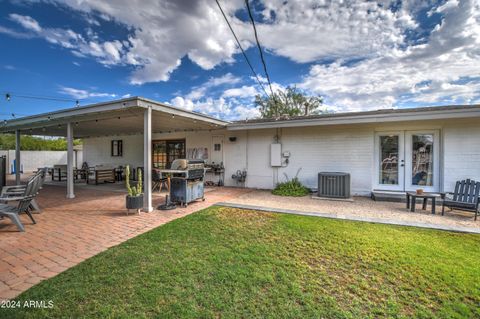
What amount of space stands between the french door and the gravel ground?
3.49ft

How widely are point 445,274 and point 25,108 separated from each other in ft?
66.0

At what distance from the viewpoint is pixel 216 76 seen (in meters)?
11.2

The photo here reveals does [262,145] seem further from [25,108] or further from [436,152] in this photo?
[25,108]

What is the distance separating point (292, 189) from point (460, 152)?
4864mm

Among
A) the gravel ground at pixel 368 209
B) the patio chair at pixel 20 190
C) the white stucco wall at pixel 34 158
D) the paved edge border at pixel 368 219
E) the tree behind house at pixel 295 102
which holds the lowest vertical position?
the gravel ground at pixel 368 209

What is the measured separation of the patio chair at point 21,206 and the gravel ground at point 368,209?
465 cm

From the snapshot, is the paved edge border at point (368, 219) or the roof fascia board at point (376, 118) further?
the roof fascia board at point (376, 118)

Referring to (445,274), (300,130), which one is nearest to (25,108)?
(300,130)

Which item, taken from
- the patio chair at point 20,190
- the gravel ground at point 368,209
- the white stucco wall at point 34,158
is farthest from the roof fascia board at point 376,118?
the white stucco wall at point 34,158

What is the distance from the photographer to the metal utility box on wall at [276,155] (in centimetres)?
807

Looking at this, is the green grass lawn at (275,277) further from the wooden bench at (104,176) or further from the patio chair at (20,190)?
the wooden bench at (104,176)

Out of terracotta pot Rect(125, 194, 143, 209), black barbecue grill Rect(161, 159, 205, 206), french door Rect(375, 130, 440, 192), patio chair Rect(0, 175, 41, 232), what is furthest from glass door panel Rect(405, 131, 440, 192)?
patio chair Rect(0, 175, 41, 232)

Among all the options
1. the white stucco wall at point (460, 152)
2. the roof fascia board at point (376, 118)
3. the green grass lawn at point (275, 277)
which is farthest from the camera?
the white stucco wall at point (460, 152)

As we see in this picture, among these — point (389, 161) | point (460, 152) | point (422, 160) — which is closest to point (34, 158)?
point (389, 161)
